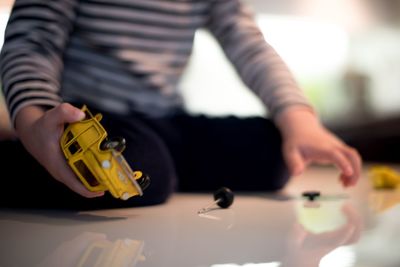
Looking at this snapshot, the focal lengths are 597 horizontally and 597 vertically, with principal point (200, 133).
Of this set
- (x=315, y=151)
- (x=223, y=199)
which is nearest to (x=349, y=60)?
(x=315, y=151)

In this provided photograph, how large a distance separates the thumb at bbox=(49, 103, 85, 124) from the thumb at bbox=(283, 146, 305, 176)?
0.31 meters

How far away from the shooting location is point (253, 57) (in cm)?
90

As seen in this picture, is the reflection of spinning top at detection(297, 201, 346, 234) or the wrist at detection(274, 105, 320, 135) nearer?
the reflection of spinning top at detection(297, 201, 346, 234)

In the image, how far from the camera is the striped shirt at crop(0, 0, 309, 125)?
755 millimetres

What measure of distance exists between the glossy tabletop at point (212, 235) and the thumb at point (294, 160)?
1.8 inches

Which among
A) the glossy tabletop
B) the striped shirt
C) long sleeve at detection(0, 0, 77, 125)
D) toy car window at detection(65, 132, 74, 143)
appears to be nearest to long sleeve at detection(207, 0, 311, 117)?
the striped shirt

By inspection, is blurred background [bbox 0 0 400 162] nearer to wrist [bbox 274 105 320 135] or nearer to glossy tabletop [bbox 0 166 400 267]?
wrist [bbox 274 105 320 135]

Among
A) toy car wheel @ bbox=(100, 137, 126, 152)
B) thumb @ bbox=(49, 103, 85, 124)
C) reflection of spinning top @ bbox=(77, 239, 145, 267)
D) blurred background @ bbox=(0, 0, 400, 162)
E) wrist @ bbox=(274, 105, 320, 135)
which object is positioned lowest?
blurred background @ bbox=(0, 0, 400, 162)

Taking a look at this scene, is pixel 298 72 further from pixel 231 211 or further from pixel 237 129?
pixel 231 211

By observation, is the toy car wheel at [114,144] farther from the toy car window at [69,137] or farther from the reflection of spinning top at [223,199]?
the reflection of spinning top at [223,199]

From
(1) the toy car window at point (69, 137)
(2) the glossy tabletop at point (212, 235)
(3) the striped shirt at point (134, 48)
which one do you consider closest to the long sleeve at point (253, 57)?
(3) the striped shirt at point (134, 48)

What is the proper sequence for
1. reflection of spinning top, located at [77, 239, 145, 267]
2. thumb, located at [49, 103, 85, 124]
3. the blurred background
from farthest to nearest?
1. the blurred background
2. thumb, located at [49, 103, 85, 124]
3. reflection of spinning top, located at [77, 239, 145, 267]

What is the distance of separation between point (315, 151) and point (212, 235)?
0.86 ft

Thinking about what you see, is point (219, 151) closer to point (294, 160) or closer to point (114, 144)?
point (294, 160)
